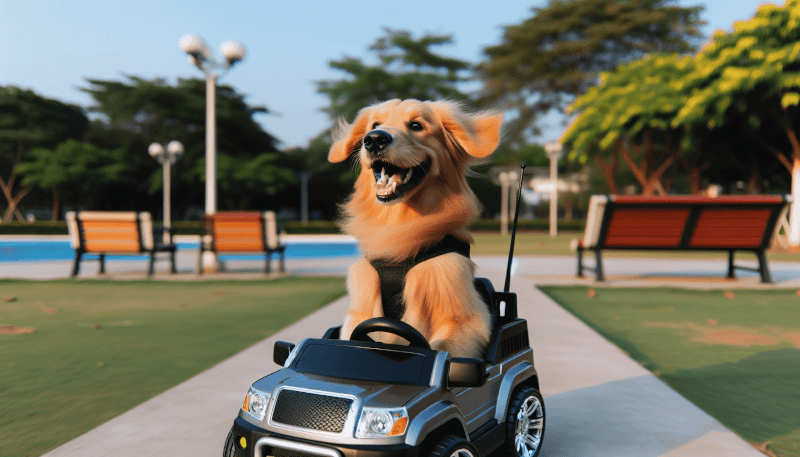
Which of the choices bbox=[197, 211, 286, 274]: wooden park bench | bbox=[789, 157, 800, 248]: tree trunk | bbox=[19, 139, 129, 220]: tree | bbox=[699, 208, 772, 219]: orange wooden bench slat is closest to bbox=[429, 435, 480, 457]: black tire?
bbox=[699, 208, 772, 219]: orange wooden bench slat

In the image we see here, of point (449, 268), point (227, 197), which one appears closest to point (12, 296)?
point (449, 268)

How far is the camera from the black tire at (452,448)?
1.62 m

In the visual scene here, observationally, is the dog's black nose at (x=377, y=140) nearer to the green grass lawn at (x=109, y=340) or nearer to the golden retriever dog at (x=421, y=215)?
the golden retriever dog at (x=421, y=215)

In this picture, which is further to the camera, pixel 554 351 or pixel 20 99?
pixel 20 99

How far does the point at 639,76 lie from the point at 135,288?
18386 mm

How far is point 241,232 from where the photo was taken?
910 centimetres

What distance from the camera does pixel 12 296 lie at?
687cm

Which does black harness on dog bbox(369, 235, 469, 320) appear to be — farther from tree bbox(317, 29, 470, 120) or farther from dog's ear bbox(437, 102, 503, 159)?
tree bbox(317, 29, 470, 120)

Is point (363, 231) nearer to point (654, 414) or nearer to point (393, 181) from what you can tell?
point (393, 181)

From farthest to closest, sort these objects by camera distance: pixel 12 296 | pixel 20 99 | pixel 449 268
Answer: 1. pixel 20 99
2. pixel 12 296
3. pixel 449 268

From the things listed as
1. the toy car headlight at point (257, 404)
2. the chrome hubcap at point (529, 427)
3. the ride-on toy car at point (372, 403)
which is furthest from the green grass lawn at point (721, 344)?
the toy car headlight at point (257, 404)

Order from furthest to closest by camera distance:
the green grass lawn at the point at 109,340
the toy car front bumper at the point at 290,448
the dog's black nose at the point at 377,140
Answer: the green grass lawn at the point at 109,340
the dog's black nose at the point at 377,140
the toy car front bumper at the point at 290,448

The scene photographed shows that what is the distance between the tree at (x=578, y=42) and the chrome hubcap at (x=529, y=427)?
2771 cm

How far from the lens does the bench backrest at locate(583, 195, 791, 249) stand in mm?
7555
